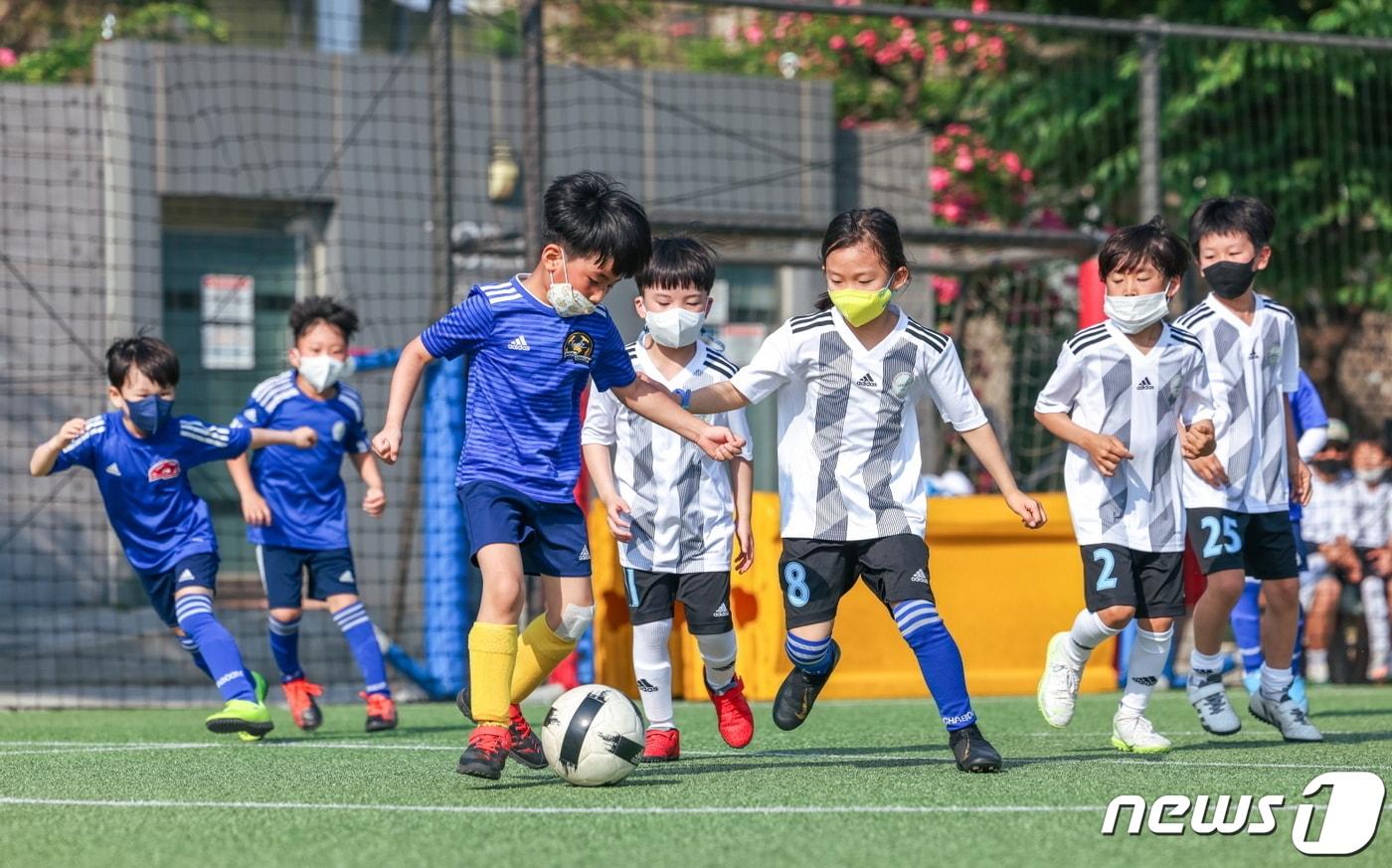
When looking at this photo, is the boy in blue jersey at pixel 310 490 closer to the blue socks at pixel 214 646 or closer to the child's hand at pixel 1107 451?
the blue socks at pixel 214 646

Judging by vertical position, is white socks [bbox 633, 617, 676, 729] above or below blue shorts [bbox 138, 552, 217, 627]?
below

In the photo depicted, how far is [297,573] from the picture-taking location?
854cm

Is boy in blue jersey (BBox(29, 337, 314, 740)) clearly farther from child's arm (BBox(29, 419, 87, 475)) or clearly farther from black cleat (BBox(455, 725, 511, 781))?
black cleat (BBox(455, 725, 511, 781))

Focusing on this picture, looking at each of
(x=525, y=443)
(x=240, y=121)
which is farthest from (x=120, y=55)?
(x=525, y=443)

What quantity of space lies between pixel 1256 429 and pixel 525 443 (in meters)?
2.97

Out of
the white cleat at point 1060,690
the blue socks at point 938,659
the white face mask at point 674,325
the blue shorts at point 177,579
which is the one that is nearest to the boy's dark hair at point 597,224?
the white face mask at point 674,325

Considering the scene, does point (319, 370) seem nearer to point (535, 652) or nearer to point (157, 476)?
point (157, 476)

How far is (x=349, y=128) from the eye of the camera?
15.4 m

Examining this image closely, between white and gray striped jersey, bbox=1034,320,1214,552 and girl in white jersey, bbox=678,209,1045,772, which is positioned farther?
white and gray striped jersey, bbox=1034,320,1214,552

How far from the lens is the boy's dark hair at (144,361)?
7.53 metres

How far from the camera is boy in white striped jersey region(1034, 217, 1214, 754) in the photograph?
641cm

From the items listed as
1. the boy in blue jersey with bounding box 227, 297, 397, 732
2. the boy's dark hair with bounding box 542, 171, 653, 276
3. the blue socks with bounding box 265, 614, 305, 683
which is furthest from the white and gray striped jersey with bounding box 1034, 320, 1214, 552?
the blue socks with bounding box 265, 614, 305, 683

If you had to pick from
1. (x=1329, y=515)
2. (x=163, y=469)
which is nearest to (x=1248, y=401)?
(x=163, y=469)

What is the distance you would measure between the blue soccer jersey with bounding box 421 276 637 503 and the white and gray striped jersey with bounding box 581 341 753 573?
0.79 meters
